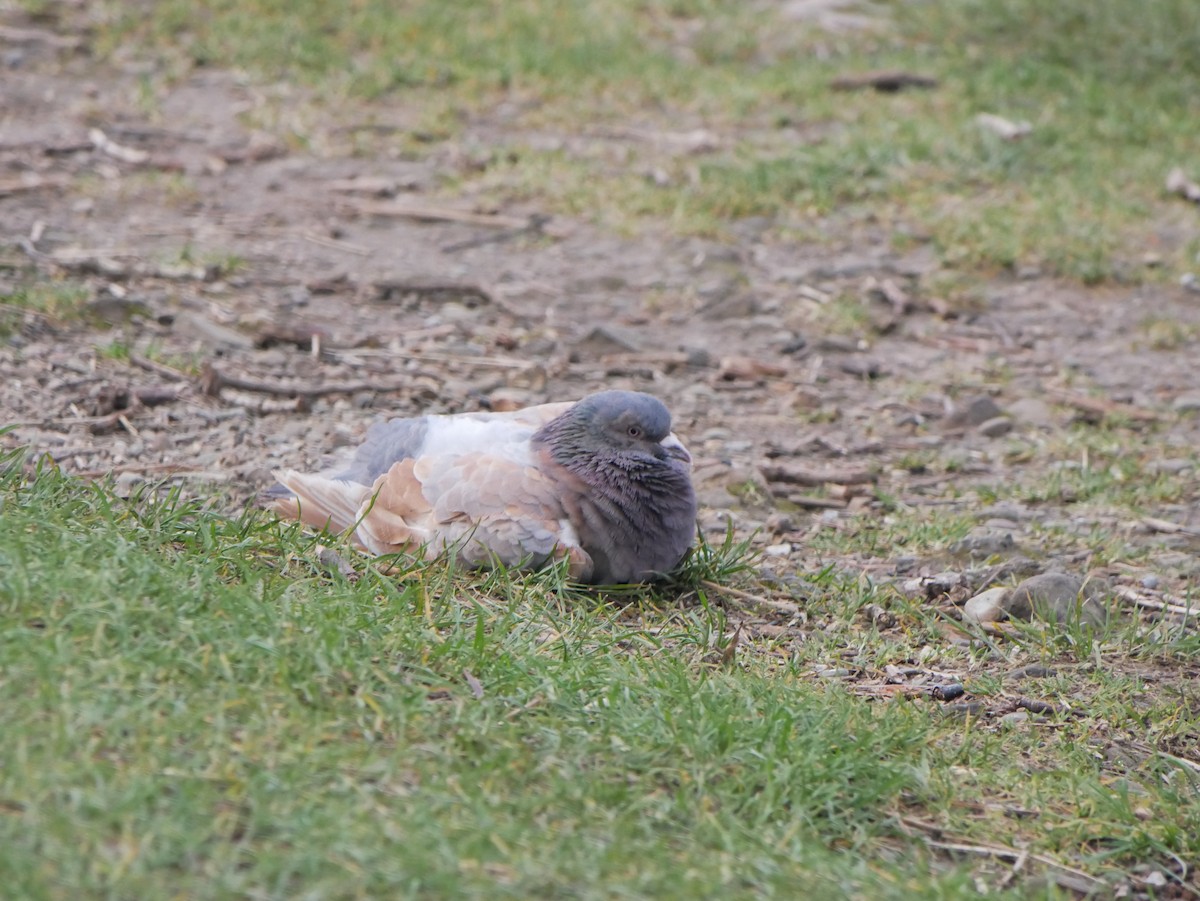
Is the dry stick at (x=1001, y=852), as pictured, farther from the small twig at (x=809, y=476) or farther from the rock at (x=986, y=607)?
the small twig at (x=809, y=476)

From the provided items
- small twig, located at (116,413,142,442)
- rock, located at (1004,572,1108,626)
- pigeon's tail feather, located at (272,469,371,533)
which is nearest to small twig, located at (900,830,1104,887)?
rock, located at (1004,572,1108,626)

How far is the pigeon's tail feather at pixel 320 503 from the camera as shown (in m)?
4.49

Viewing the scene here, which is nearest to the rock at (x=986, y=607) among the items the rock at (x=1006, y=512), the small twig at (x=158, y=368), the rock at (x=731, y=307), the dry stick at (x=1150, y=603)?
the dry stick at (x=1150, y=603)

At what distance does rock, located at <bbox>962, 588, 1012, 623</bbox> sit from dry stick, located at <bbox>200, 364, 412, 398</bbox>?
268 cm

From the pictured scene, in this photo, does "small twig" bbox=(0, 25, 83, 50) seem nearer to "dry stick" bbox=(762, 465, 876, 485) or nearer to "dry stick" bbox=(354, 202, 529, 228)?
"dry stick" bbox=(354, 202, 529, 228)

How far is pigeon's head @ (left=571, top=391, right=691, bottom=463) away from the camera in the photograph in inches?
186

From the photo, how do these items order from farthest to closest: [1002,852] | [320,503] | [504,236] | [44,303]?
[504,236] < [44,303] < [320,503] < [1002,852]

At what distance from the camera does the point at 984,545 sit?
16.9 feet

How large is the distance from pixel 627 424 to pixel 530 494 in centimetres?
44

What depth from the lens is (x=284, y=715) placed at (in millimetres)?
3205

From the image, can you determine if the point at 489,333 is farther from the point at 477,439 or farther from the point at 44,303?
the point at 477,439

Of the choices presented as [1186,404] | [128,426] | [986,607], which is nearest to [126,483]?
[128,426]

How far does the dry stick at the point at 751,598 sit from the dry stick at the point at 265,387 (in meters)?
2.03

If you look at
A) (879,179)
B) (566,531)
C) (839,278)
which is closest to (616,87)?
(879,179)
